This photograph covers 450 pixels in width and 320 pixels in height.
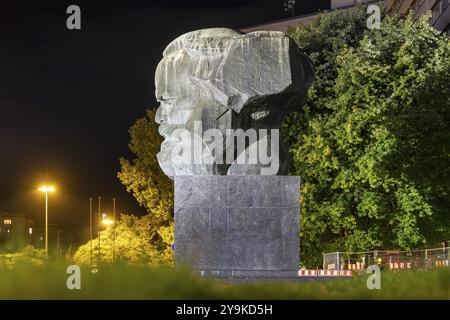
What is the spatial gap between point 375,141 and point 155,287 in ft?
86.0

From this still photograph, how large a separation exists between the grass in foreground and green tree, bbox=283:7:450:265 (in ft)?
77.1

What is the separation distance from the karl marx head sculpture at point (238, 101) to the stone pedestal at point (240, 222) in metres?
0.66

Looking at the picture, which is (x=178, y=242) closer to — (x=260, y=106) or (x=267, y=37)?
(x=260, y=106)

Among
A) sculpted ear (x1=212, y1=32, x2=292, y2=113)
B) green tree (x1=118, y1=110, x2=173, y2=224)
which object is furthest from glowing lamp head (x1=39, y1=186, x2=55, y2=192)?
sculpted ear (x1=212, y1=32, x2=292, y2=113)

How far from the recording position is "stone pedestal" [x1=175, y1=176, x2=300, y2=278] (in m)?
22.1

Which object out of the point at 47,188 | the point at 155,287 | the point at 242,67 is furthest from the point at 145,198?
the point at 155,287

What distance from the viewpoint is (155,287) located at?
482 inches

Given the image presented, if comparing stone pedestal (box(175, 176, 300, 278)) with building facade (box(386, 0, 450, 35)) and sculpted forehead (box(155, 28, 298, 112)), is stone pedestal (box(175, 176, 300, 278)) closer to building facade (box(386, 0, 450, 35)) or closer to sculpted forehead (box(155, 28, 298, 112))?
sculpted forehead (box(155, 28, 298, 112))

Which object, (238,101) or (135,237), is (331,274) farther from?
(135,237)

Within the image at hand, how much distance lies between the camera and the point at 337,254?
38.2 m

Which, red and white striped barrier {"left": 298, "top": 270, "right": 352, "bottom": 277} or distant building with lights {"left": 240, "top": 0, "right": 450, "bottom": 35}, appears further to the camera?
distant building with lights {"left": 240, "top": 0, "right": 450, "bottom": 35}
